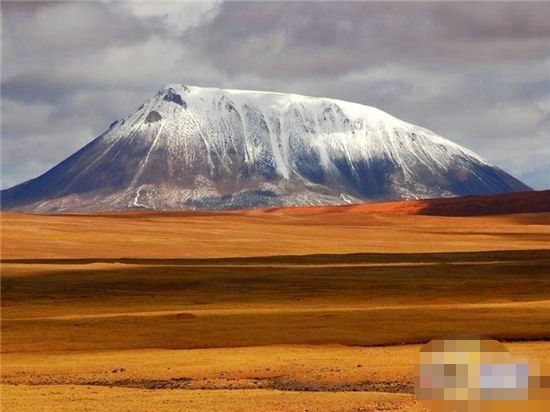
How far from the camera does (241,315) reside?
2395 inches

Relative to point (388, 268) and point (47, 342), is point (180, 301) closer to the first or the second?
point (47, 342)

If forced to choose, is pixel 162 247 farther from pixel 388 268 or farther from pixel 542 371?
pixel 542 371

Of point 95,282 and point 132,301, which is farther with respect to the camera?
point 95,282

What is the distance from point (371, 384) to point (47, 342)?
2002cm

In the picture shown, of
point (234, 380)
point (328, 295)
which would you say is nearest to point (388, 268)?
point (328, 295)

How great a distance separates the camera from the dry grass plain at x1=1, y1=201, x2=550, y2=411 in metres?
37.2

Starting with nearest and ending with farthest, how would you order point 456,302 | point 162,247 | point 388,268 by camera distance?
point 456,302
point 388,268
point 162,247

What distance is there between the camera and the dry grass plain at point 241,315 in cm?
3716

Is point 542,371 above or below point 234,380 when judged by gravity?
above

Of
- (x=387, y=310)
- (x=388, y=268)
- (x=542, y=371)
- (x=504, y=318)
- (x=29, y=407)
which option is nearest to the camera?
(x=542, y=371)

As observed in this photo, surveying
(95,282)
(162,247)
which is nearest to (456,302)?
(95,282)

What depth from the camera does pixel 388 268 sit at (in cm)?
9819

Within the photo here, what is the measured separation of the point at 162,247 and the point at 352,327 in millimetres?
68215

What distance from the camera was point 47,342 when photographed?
2067 inches
